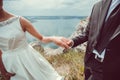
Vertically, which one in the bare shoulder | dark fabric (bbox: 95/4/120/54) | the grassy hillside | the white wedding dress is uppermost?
dark fabric (bbox: 95/4/120/54)

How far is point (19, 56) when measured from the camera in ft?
13.6

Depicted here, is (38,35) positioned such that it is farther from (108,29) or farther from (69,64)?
(69,64)

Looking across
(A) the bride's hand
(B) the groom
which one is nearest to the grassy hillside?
(A) the bride's hand

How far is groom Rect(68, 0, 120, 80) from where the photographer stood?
3.58m

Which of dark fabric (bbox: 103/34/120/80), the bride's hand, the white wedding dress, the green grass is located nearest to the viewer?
dark fabric (bbox: 103/34/120/80)

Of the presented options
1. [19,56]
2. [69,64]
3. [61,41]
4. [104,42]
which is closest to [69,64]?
[69,64]

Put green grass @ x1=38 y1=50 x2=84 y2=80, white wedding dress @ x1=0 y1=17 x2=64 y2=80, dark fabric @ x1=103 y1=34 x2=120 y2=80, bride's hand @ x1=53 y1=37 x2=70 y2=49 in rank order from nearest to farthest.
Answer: dark fabric @ x1=103 y1=34 x2=120 y2=80, white wedding dress @ x1=0 y1=17 x2=64 y2=80, bride's hand @ x1=53 y1=37 x2=70 y2=49, green grass @ x1=38 y1=50 x2=84 y2=80

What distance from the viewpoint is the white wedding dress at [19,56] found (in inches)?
158

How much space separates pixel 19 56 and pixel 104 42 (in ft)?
2.95

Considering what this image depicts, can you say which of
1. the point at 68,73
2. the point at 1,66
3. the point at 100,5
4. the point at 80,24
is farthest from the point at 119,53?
the point at 80,24

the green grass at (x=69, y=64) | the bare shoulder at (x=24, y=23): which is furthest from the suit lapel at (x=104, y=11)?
the green grass at (x=69, y=64)

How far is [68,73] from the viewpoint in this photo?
6953 millimetres

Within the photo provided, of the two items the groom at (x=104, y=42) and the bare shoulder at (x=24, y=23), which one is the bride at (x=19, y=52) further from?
the groom at (x=104, y=42)

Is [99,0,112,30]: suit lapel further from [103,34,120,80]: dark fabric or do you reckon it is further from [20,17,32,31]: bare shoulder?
[20,17,32,31]: bare shoulder
